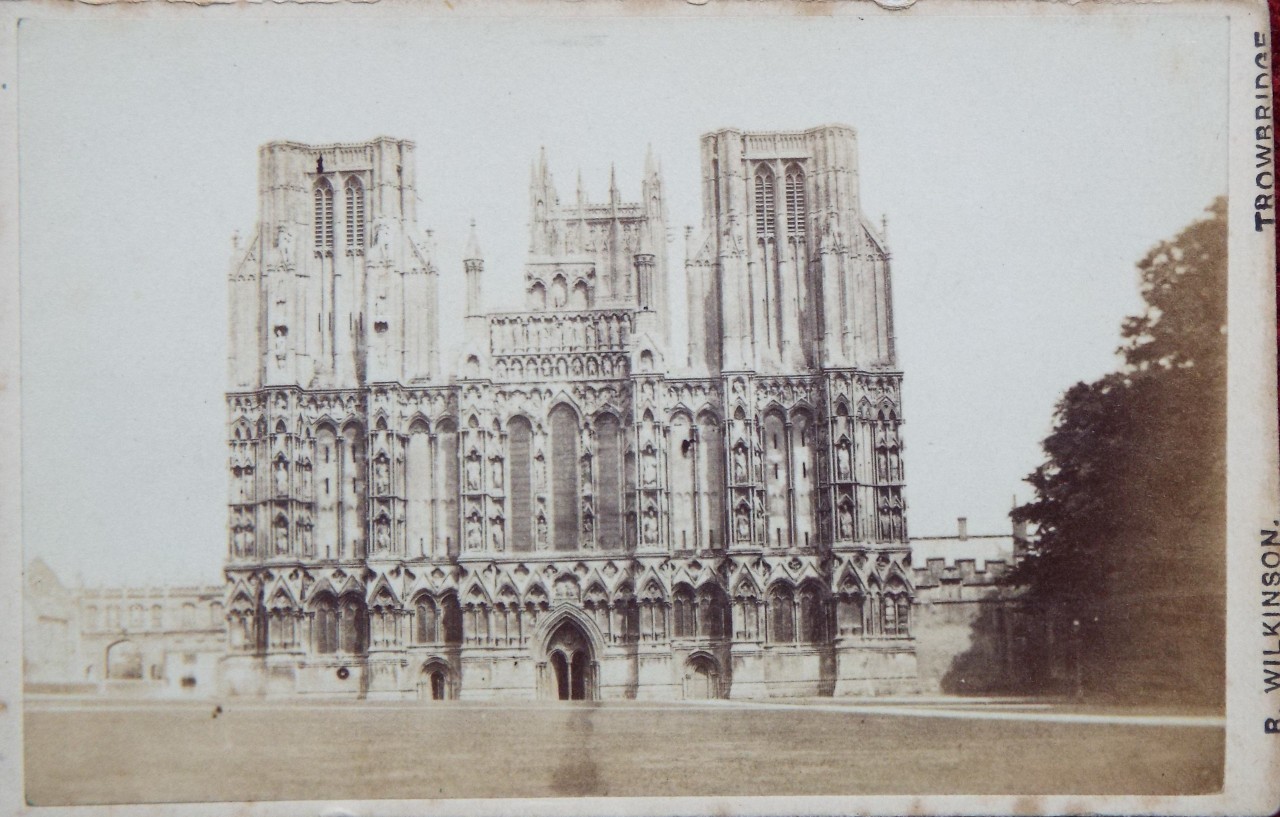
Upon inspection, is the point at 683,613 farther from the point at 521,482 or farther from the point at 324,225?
the point at 324,225

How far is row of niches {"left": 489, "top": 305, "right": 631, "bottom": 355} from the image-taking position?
2258 centimetres

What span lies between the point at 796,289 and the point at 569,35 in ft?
23.3

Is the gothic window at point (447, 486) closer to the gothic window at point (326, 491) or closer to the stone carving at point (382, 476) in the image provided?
the stone carving at point (382, 476)

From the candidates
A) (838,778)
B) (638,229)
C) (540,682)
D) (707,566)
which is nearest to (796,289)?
(638,229)

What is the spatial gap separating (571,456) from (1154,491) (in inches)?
325

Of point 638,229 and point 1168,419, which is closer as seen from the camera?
point 1168,419

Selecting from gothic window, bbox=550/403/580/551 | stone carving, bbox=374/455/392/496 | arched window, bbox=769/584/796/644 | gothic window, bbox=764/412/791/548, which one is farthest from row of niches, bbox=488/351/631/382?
arched window, bbox=769/584/796/644

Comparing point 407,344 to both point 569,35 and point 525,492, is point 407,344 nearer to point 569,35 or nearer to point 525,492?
point 525,492

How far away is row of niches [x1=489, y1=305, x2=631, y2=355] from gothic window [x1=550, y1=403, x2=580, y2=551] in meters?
0.90

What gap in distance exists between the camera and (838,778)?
54.7 ft

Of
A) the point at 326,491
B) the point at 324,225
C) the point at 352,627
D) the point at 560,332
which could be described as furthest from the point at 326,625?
the point at 324,225

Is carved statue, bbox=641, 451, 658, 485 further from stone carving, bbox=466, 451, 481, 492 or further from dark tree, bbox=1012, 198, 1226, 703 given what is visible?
dark tree, bbox=1012, 198, 1226, 703

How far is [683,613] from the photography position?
21922mm

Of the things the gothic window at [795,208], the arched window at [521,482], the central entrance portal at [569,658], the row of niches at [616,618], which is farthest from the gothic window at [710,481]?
the gothic window at [795,208]
